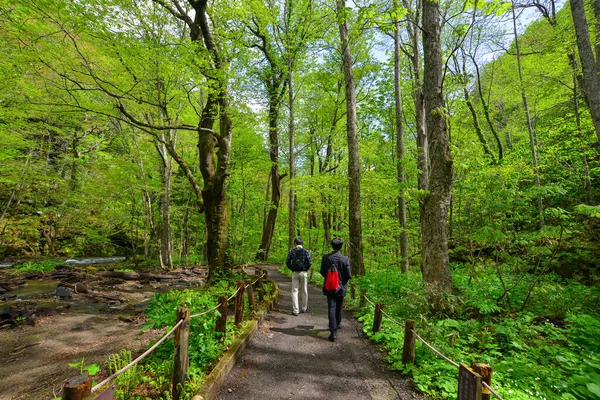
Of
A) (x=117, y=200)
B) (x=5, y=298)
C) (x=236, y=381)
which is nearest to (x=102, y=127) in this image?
(x=117, y=200)

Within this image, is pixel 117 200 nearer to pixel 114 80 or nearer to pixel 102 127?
pixel 102 127

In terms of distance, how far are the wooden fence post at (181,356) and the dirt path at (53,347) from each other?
1.46 metres

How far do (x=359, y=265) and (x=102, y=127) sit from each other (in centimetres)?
1986

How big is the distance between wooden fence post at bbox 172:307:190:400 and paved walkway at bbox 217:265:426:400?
61cm

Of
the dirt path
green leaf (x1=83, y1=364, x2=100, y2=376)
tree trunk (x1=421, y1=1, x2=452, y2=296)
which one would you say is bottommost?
the dirt path

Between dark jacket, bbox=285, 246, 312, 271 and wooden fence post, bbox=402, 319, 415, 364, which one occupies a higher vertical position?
dark jacket, bbox=285, 246, 312, 271

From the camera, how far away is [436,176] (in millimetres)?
6008

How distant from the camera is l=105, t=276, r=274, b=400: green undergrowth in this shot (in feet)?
10.8

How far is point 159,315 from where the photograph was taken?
15.0ft

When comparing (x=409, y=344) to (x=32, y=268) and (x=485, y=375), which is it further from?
(x=32, y=268)

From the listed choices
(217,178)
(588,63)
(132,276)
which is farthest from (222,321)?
(588,63)

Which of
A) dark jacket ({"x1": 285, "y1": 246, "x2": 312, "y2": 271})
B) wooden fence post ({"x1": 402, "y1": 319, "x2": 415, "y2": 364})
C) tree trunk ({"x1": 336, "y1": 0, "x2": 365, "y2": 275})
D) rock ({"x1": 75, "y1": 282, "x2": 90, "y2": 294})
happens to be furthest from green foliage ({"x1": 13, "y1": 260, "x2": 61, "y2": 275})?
wooden fence post ({"x1": 402, "y1": 319, "x2": 415, "y2": 364})

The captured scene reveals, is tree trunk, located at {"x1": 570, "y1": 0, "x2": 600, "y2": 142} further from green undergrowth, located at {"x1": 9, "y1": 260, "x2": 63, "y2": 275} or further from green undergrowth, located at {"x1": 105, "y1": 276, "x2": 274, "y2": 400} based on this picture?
green undergrowth, located at {"x1": 9, "y1": 260, "x2": 63, "y2": 275}

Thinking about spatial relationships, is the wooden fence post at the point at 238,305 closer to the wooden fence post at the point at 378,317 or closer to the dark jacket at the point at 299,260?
the dark jacket at the point at 299,260
